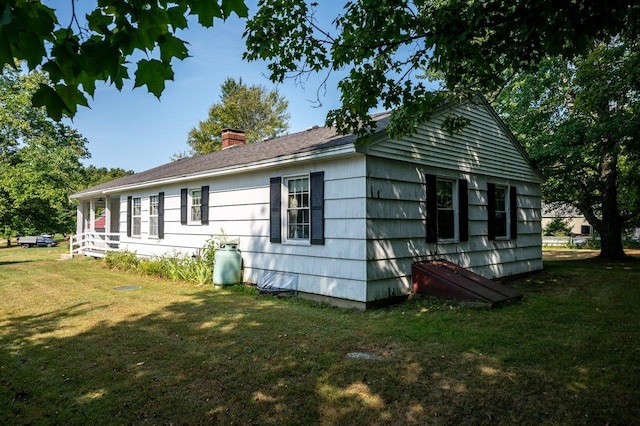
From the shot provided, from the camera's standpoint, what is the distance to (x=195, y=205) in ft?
39.5

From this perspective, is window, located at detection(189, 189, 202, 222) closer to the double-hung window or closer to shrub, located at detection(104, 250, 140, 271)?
shrub, located at detection(104, 250, 140, 271)

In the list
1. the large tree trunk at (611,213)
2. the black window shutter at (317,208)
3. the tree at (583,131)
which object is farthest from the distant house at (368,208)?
the large tree trunk at (611,213)

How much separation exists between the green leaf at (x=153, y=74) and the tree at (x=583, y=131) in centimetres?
1264

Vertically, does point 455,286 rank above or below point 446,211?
below

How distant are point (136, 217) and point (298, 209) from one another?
9280 mm

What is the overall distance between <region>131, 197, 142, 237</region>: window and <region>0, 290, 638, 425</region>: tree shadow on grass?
29.8ft

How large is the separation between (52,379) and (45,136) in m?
23.5

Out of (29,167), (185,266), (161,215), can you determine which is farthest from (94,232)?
(185,266)

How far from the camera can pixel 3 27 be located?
5.57 ft

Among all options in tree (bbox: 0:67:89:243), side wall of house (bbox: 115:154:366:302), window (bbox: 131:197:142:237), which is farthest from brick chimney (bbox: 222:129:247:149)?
tree (bbox: 0:67:89:243)

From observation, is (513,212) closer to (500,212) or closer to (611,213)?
(500,212)

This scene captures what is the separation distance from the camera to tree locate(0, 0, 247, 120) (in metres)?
1.90

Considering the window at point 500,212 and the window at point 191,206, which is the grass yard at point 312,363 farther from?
the window at point 191,206

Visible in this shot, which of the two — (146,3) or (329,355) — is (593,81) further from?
(146,3)
